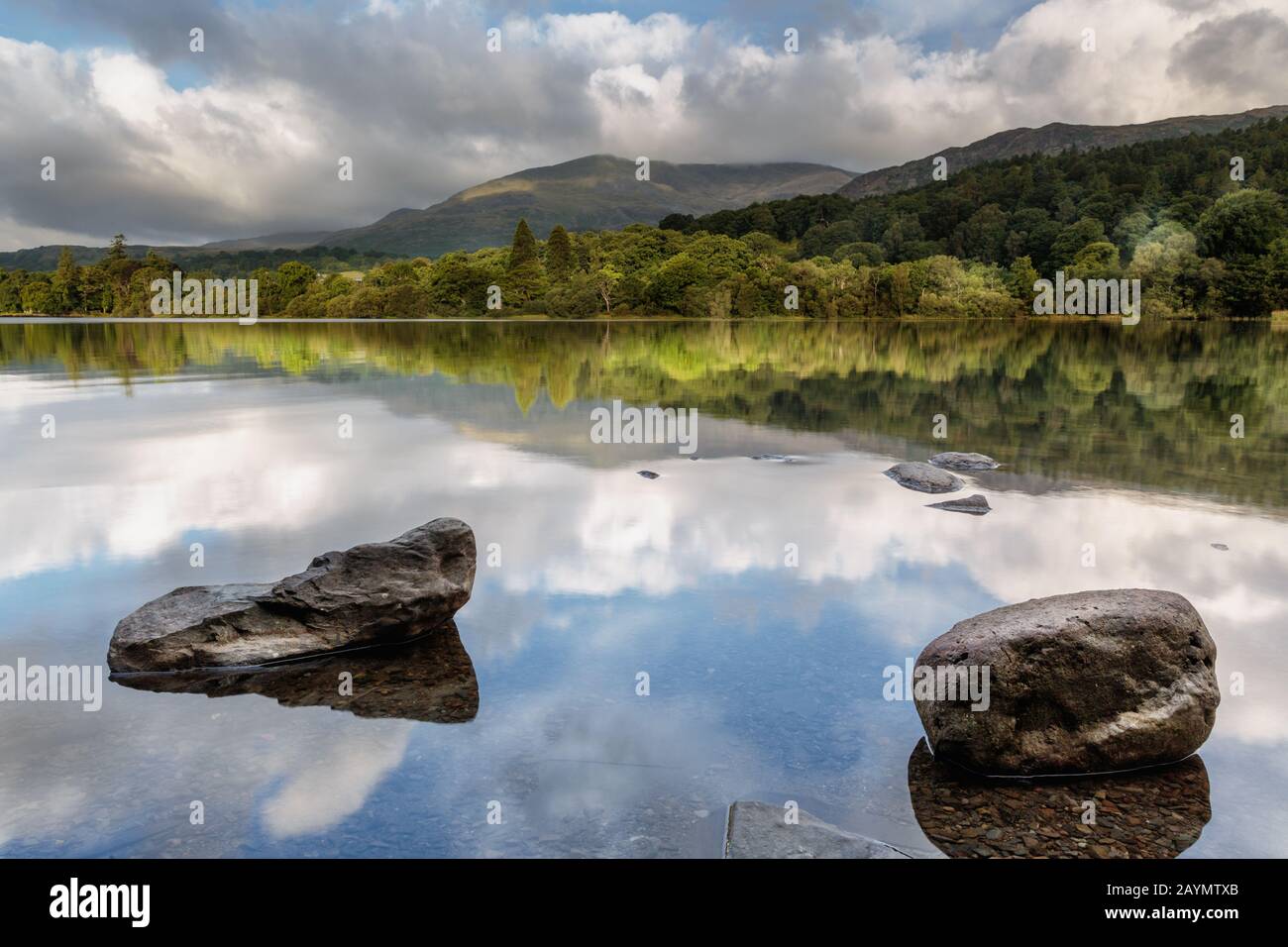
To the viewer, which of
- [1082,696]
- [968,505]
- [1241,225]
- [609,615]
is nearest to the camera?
[1082,696]

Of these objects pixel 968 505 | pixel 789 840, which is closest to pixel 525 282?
pixel 968 505

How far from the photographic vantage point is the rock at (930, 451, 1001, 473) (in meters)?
18.3

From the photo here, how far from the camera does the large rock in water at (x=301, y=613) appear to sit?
8.60 metres

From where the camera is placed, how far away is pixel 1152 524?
1381 cm

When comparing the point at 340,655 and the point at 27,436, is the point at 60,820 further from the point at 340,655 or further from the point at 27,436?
the point at 27,436

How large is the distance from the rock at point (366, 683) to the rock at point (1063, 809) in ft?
13.0

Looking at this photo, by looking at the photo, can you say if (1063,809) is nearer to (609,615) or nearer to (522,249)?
(609,615)

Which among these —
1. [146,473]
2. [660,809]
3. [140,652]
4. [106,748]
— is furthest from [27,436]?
[660,809]

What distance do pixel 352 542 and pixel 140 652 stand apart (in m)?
4.38

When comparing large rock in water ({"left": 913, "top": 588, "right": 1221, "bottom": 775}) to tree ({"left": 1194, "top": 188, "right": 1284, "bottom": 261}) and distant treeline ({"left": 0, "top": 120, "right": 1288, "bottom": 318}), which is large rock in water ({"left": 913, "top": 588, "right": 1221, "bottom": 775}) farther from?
tree ({"left": 1194, "top": 188, "right": 1284, "bottom": 261})

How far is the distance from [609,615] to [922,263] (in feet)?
438

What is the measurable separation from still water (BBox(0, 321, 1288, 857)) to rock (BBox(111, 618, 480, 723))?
0.16 feet

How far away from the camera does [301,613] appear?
29.5ft

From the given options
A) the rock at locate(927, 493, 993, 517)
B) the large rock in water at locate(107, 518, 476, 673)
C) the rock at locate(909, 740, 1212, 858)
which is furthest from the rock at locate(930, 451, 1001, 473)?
the large rock in water at locate(107, 518, 476, 673)
